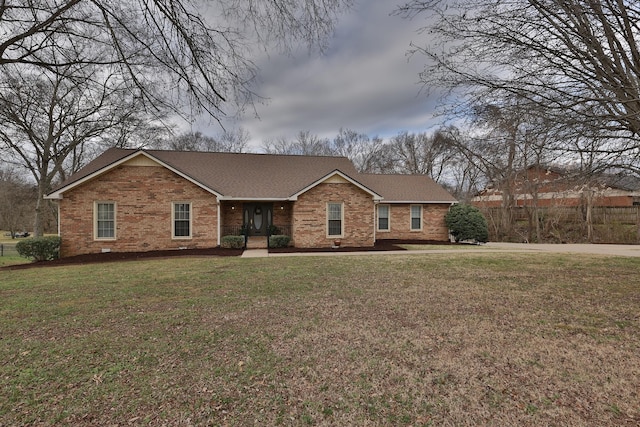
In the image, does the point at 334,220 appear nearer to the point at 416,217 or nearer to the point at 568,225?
the point at 416,217

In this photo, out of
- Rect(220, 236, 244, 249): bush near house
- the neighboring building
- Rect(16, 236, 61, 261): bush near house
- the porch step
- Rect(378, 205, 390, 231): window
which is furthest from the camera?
Rect(378, 205, 390, 231): window

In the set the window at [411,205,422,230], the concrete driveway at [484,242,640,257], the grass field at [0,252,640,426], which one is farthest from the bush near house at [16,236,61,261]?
the concrete driveway at [484,242,640,257]

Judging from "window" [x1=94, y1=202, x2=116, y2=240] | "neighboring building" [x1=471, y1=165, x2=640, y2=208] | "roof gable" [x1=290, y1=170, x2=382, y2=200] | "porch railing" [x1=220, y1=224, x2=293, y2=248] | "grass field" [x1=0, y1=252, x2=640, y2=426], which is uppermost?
"roof gable" [x1=290, y1=170, x2=382, y2=200]

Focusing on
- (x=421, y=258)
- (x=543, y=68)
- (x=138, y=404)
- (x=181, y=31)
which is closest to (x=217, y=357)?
(x=138, y=404)

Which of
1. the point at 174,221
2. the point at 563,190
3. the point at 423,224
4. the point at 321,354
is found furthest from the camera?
the point at 423,224

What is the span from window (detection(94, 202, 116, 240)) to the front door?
594 cm

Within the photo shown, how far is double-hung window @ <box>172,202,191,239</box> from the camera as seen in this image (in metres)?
14.4

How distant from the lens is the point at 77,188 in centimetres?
→ 1352

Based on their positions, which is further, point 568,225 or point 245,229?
point 568,225

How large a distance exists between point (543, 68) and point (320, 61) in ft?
13.5

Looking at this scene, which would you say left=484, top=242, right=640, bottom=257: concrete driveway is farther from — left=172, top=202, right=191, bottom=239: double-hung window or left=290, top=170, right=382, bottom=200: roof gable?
left=172, top=202, right=191, bottom=239: double-hung window

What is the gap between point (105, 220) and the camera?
13797 millimetres

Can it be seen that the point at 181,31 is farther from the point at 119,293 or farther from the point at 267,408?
the point at 119,293

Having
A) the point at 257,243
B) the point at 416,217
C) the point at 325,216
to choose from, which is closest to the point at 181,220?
the point at 257,243
